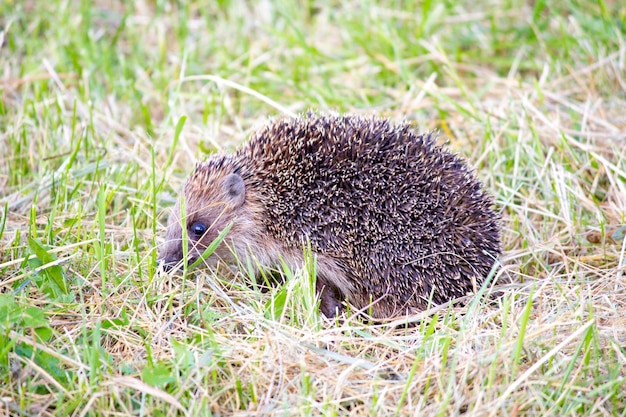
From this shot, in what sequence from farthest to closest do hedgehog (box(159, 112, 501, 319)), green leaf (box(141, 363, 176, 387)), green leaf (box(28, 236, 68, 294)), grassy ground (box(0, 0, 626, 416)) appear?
hedgehog (box(159, 112, 501, 319))
green leaf (box(28, 236, 68, 294))
grassy ground (box(0, 0, 626, 416))
green leaf (box(141, 363, 176, 387))

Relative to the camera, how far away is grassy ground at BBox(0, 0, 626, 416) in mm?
3730

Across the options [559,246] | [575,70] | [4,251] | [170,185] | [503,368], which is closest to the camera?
[503,368]

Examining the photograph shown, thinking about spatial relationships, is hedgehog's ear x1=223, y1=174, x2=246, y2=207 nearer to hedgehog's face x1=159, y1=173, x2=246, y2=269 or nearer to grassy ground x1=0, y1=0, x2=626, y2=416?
hedgehog's face x1=159, y1=173, x2=246, y2=269

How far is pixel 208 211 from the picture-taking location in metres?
5.30

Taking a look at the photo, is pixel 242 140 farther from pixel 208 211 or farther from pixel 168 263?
pixel 168 263

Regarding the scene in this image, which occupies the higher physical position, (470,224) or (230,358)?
(470,224)

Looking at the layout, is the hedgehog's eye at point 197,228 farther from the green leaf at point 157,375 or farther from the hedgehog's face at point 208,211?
the green leaf at point 157,375

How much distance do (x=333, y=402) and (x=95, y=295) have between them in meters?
1.74

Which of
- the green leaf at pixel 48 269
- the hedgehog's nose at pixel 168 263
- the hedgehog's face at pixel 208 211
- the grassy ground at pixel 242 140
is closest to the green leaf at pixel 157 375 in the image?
the grassy ground at pixel 242 140

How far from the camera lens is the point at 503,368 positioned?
3807mm

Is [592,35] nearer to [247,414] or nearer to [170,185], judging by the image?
[170,185]

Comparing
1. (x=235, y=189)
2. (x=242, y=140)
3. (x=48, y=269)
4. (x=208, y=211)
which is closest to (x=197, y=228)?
(x=208, y=211)

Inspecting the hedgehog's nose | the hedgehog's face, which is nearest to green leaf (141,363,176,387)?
the hedgehog's nose

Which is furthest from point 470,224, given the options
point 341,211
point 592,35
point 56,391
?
point 592,35
